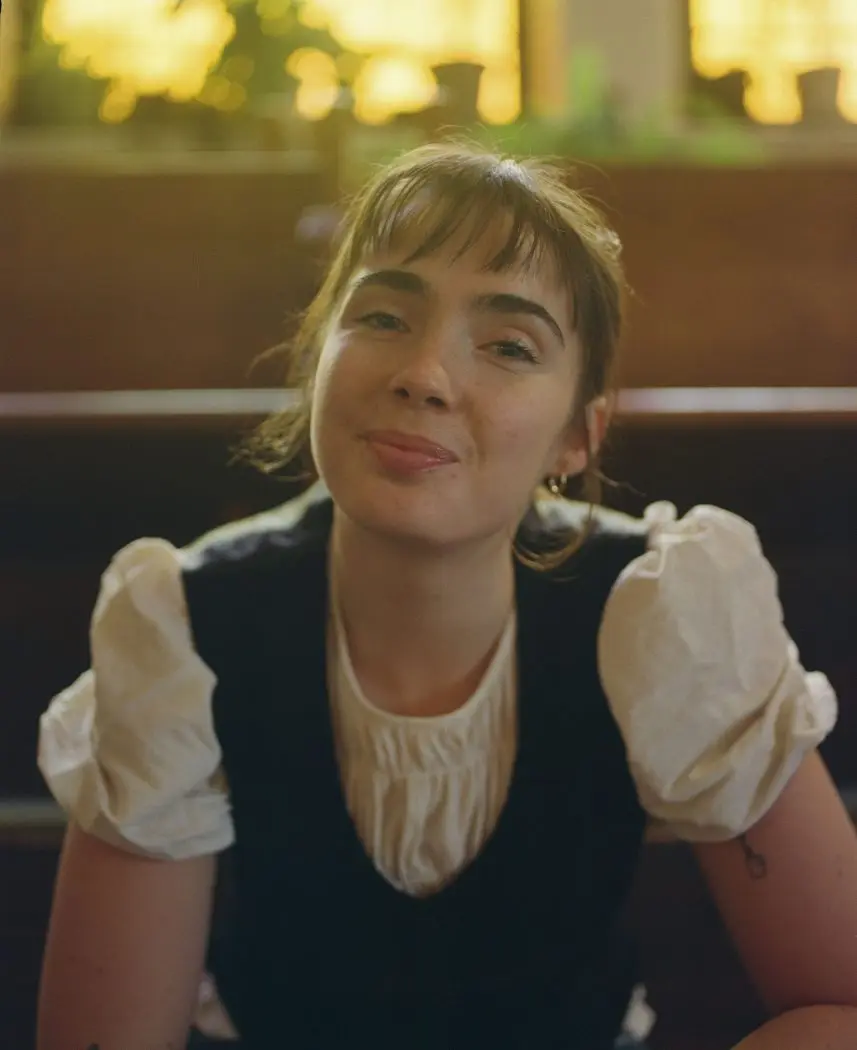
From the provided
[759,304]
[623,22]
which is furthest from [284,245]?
[623,22]

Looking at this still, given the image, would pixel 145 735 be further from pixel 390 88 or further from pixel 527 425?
pixel 390 88

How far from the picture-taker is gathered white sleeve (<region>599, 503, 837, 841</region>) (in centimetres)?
67

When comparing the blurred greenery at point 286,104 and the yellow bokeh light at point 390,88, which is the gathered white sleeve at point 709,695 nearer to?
the blurred greenery at point 286,104

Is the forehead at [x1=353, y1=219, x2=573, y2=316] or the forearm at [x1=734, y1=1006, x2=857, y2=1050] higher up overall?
the forehead at [x1=353, y1=219, x2=573, y2=316]

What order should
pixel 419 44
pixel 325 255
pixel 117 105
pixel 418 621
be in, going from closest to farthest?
pixel 418 621 → pixel 325 255 → pixel 117 105 → pixel 419 44

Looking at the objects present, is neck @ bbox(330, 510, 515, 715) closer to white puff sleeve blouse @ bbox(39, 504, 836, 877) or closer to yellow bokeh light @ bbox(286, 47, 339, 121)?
white puff sleeve blouse @ bbox(39, 504, 836, 877)

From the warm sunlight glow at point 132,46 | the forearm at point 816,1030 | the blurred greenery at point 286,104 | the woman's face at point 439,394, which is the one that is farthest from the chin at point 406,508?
the warm sunlight glow at point 132,46

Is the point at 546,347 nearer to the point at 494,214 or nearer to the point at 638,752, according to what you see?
the point at 494,214

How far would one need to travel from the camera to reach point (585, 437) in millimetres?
781

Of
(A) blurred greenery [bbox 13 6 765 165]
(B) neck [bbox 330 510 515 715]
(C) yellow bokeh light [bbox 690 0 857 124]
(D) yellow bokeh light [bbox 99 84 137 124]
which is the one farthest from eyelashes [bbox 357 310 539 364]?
(C) yellow bokeh light [bbox 690 0 857 124]

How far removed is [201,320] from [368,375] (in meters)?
1.17

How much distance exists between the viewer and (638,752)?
2.24 ft

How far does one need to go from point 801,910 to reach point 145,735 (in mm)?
425

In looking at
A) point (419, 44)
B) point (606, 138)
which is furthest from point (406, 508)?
point (419, 44)
